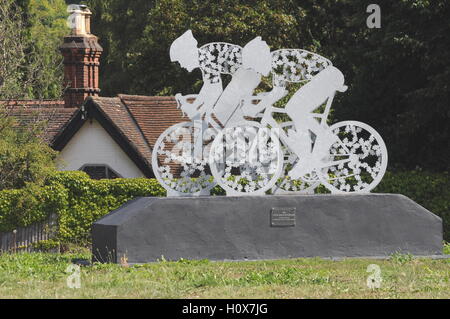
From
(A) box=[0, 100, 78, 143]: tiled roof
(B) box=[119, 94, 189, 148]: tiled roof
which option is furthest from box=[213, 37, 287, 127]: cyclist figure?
(A) box=[0, 100, 78, 143]: tiled roof

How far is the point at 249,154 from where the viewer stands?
19.6 m

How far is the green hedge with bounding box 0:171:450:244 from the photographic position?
2762cm

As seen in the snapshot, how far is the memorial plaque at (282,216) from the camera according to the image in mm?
19422

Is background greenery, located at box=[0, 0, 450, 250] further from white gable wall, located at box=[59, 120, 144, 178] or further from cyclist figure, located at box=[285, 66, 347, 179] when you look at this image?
cyclist figure, located at box=[285, 66, 347, 179]

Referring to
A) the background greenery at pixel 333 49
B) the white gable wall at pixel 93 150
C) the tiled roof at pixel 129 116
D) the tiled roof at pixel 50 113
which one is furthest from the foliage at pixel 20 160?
the white gable wall at pixel 93 150

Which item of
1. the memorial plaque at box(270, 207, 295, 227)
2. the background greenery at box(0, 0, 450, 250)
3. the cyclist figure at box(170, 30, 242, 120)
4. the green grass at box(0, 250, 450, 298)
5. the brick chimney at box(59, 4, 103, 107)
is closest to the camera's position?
the green grass at box(0, 250, 450, 298)

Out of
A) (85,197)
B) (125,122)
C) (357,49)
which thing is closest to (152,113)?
(125,122)

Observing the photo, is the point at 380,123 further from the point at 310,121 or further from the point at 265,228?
the point at 265,228

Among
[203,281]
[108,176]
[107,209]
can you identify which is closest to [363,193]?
[203,281]

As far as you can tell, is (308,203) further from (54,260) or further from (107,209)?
(107,209)

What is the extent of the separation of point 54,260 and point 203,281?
18.7ft

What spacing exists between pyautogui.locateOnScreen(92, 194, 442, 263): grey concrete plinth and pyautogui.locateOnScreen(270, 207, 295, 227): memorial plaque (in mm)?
18

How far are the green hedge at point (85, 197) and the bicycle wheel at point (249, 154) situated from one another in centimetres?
902

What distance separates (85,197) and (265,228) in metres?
10.9
